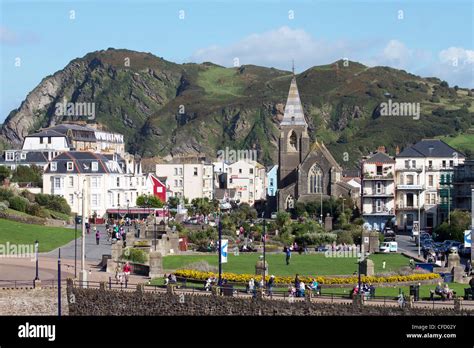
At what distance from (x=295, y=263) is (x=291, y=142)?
7638cm

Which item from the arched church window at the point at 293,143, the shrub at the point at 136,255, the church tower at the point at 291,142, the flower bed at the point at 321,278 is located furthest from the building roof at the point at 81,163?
the flower bed at the point at 321,278

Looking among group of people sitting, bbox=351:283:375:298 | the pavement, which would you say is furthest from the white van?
group of people sitting, bbox=351:283:375:298

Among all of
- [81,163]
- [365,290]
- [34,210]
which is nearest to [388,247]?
[365,290]

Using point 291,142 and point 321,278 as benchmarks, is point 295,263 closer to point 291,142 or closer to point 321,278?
point 321,278

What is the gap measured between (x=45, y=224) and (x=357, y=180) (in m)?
70.5

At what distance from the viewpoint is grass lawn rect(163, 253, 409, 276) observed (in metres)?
63.5

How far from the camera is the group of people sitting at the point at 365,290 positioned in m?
50.8

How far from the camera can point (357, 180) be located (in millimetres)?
152125

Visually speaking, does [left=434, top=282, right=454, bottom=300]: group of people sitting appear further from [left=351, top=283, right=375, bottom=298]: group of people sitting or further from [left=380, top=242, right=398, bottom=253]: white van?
[left=380, top=242, right=398, bottom=253]: white van

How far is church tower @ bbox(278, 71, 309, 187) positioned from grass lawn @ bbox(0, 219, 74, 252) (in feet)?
192

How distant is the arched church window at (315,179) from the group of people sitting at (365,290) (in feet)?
247

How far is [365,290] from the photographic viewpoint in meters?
53.0

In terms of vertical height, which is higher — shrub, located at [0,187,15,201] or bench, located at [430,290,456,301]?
shrub, located at [0,187,15,201]
